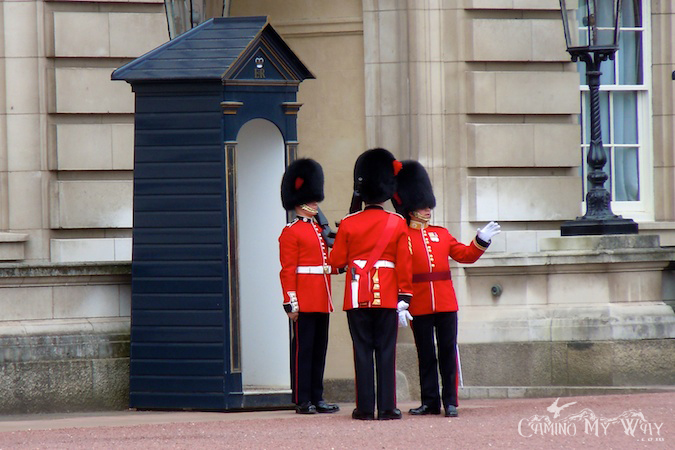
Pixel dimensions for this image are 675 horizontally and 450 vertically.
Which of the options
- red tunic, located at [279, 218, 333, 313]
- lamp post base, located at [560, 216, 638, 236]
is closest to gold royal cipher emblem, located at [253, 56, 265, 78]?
red tunic, located at [279, 218, 333, 313]

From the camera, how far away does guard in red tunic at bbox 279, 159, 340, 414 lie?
9.14 metres

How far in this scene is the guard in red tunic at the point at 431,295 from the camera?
8.95m

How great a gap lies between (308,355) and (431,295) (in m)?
0.85

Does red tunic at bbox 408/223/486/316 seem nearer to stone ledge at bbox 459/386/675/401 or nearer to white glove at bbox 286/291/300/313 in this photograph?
white glove at bbox 286/291/300/313

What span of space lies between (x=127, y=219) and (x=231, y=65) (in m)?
1.75

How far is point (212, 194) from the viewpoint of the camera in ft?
30.7

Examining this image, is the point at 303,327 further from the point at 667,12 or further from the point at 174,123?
the point at 667,12

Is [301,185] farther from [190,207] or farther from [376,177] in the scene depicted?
[190,207]

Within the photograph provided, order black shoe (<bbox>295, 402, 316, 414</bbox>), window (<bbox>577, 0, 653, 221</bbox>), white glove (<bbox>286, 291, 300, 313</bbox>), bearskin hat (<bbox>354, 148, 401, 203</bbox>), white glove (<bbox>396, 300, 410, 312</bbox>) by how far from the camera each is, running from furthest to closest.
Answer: window (<bbox>577, 0, 653, 221</bbox>), black shoe (<bbox>295, 402, 316, 414</bbox>), white glove (<bbox>286, 291, 300, 313</bbox>), bearskin hat (<bbox>354, 148, 401, 203</bbox>), white glove (<bbox>396, 300, 410, 312</bbox>)

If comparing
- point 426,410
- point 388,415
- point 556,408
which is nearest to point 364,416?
point 388,415

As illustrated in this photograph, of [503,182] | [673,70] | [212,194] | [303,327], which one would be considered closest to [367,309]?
[303,327]

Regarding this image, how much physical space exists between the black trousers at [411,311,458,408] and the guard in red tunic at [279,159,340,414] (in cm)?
60

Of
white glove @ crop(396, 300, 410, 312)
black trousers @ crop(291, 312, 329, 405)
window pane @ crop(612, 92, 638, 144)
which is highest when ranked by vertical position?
window pane @ crop(612, 92, 638, 144)

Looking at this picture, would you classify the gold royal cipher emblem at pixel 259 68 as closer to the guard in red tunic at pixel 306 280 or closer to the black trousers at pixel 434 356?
the guard in red tunic at pixel 306 280
